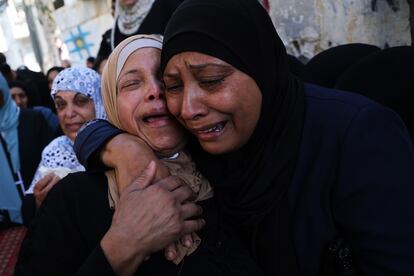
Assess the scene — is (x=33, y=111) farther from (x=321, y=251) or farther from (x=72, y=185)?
(x=321, y=251)

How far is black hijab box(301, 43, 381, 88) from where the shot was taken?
2.28 m

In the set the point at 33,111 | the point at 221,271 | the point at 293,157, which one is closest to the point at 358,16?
the point at 293,157

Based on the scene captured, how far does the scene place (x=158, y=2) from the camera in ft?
10.7

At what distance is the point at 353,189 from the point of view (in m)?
1.21

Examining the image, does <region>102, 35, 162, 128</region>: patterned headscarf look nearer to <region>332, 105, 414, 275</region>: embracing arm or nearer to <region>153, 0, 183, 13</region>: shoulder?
<region>332, 105, 414, 275</region>: embracing arm

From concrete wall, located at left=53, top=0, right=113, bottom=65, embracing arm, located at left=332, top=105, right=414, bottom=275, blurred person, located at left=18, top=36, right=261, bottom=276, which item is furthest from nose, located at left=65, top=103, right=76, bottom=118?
concrete wall, located at left=53, top=0, right=113, bottom=65

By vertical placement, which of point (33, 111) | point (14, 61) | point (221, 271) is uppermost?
point (221, 271)

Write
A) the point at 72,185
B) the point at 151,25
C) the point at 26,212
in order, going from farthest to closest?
the point at 151,25 < the point at 26,212 < the point at 72,185

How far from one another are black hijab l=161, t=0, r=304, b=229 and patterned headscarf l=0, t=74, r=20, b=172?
9.01ft

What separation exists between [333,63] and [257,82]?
118 cm

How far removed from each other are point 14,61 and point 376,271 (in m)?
26.2

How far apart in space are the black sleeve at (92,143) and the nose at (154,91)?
0.20 m

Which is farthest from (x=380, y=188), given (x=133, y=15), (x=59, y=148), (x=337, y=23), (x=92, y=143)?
(x=133, y=15)

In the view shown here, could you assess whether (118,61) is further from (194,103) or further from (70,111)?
(70,111)
